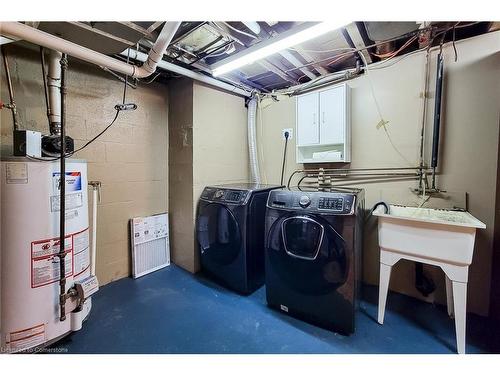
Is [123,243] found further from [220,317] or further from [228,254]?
[220,317]

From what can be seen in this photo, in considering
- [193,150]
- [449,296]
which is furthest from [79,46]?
[449,296]

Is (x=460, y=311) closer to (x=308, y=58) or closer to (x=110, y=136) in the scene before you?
(x=308, y=58)

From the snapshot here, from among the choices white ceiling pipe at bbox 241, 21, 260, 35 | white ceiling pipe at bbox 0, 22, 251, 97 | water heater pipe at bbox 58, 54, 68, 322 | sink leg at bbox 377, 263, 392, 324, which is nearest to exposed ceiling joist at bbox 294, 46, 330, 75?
white ceiling pipe at bbox 241, 21, 260, 35

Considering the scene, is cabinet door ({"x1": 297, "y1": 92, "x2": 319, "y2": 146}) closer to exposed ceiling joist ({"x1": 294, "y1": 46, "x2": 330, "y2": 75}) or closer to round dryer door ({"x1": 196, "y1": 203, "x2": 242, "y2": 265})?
exposed ceiling joist ({"x1": 294, "y1": 46, "x2": 330, "y2": 75})

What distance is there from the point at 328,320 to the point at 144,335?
4.32 feet

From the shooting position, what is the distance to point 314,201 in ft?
5.41

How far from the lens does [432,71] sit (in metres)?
1.91

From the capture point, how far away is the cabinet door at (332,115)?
2.18 m

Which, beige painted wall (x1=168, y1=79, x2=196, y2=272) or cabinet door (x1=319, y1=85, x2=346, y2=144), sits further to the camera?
beige painted wall (x1=168, y1=79, x2=196, y2=272)

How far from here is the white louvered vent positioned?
95.7 inches

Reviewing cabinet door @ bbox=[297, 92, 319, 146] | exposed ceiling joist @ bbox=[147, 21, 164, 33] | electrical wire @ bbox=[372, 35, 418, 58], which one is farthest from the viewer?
cabinet door @ bbox=[297, 92, 319, 146]

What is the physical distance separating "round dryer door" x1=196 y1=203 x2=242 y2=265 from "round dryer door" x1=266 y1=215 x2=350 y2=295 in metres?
0.41

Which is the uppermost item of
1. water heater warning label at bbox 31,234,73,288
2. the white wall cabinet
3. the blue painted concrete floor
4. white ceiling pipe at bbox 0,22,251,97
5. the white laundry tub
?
white ceiling pipe at bbox 0,22,251,97
